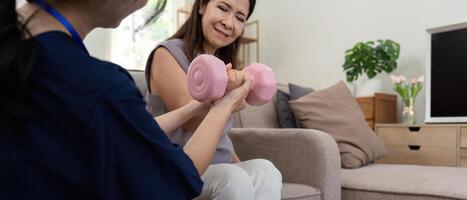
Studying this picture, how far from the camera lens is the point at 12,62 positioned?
0.50m

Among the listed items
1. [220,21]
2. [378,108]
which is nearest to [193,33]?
[220,21]

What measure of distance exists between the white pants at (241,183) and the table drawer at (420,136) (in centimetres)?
167

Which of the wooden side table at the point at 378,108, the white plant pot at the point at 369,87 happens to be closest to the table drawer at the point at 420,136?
the wooden side table at the point at 378,108

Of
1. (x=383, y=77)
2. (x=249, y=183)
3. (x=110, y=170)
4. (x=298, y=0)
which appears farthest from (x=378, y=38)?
(x=110, y=170)

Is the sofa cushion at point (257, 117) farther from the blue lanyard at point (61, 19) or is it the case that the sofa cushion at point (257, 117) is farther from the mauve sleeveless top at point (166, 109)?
the blue lanyard at point (61, 19)

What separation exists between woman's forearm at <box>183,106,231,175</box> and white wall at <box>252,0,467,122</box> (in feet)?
8.70

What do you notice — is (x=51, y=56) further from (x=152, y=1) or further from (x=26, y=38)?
(x=152, y=1)

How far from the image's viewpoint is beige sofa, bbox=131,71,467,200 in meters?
1.48

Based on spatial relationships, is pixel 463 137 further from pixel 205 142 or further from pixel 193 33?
pixel 205 142

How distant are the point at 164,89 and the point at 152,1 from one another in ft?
1.47

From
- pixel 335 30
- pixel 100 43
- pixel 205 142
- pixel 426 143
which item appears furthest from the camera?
pixel 100 43

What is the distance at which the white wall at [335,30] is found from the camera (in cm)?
316

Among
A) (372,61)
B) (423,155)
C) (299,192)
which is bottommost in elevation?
(423,155)

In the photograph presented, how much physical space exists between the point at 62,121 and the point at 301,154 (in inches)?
45.5
